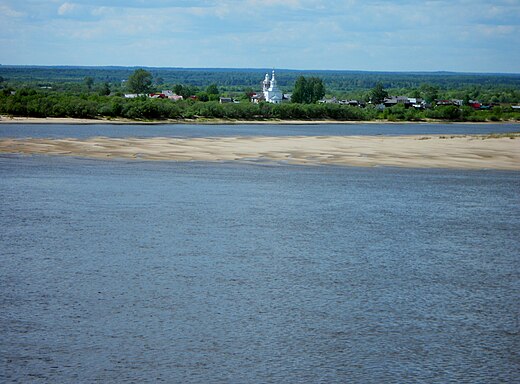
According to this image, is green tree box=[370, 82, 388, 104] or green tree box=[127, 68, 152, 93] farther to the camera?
green tree box=[127, 68, 152, 93]

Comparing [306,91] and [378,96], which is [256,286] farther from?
[378,96]

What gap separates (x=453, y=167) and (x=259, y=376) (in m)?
29.5

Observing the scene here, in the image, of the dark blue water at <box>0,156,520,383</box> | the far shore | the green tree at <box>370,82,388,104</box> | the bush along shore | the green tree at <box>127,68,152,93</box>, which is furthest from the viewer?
the green tree at <box>127,68,152,93</box>

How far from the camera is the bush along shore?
76.6 metres

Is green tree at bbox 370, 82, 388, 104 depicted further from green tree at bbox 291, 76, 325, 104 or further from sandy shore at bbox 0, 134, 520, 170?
sandy shore at bbox 0, 134, 520, 170

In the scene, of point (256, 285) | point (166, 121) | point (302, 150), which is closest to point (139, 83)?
point (166, 121)

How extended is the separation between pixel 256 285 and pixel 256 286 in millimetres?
64

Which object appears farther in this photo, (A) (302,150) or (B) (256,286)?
(A) (302,150)

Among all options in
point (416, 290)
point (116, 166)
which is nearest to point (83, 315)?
point (416, 290)

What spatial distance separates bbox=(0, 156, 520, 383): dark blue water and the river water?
0.05m

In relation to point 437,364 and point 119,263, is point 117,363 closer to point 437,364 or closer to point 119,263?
point 437,364

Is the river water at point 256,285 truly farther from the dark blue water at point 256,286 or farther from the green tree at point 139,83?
the green tree at point 139,83

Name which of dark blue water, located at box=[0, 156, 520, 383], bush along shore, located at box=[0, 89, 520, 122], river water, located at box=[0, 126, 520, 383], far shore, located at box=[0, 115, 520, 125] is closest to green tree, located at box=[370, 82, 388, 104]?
bush along shore, located at box=[0, 89, 520, 122]

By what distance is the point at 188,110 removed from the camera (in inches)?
3602
